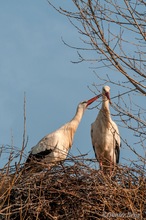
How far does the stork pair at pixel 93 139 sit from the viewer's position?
1221 centimetres

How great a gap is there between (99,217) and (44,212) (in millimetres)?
652

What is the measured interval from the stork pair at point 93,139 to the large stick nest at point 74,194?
2269mm

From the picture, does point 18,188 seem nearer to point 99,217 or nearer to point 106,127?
point 99,217

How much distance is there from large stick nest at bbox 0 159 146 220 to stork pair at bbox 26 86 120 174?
7.44 ft

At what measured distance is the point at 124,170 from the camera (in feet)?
31.9

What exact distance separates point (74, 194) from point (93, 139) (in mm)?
3543

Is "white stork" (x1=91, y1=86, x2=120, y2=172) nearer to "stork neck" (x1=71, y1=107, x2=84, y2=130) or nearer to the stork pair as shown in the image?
the stork pair

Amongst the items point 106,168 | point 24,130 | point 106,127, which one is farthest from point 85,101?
point 24,130

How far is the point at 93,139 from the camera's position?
42.2 ft

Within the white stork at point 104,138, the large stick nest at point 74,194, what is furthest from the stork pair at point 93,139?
the large stick nest at point 74,194

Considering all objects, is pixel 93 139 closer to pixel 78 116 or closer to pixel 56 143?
pixel 78 116

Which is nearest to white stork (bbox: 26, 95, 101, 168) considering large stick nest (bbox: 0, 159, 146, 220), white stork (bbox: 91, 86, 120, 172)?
white stork (bbox: 91, 86, 120, 172)

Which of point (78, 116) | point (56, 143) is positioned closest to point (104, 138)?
point (78, 116)

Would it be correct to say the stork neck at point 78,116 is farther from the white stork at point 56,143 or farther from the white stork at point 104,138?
the white stork at point 104,138
